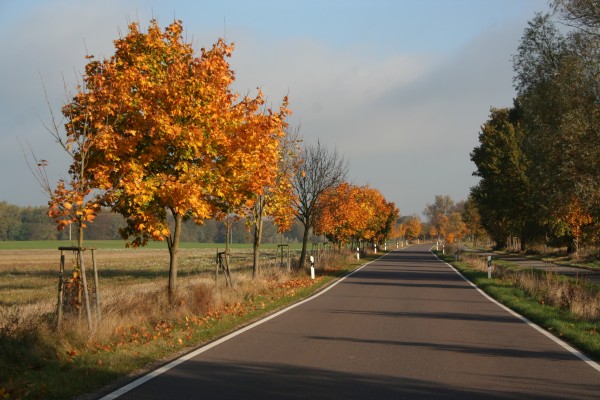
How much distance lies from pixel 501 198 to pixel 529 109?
84.4 ft

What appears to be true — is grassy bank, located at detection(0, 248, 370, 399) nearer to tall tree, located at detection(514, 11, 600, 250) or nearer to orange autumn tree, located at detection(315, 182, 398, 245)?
tall tree, located at detection(514, 11, 600, 250)

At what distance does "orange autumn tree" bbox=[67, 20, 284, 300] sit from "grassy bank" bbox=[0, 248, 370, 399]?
1384 millimetres

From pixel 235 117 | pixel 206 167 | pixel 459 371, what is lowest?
pixel 459 371

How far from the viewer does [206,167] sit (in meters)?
14.6

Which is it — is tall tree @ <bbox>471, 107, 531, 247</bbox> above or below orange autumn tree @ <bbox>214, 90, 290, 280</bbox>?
above

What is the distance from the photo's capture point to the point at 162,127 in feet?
44.0

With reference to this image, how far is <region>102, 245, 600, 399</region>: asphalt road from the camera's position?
7461 millimetres

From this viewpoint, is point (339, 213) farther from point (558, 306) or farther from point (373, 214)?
point (558, 306)

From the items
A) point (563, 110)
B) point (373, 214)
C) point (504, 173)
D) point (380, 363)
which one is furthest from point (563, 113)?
point (373, 214)

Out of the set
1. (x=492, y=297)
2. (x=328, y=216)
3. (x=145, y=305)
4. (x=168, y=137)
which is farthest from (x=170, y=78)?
(x=328, y=216)

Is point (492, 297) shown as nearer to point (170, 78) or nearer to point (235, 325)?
point (235, 325)

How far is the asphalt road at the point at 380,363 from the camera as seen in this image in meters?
7.46

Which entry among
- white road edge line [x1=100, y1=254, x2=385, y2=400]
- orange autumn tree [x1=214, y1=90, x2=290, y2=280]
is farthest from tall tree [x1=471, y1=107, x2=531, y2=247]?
white road edge line [x1=100, y1=254, x2=385, y2=400]

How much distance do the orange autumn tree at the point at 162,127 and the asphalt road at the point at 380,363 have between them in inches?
132
